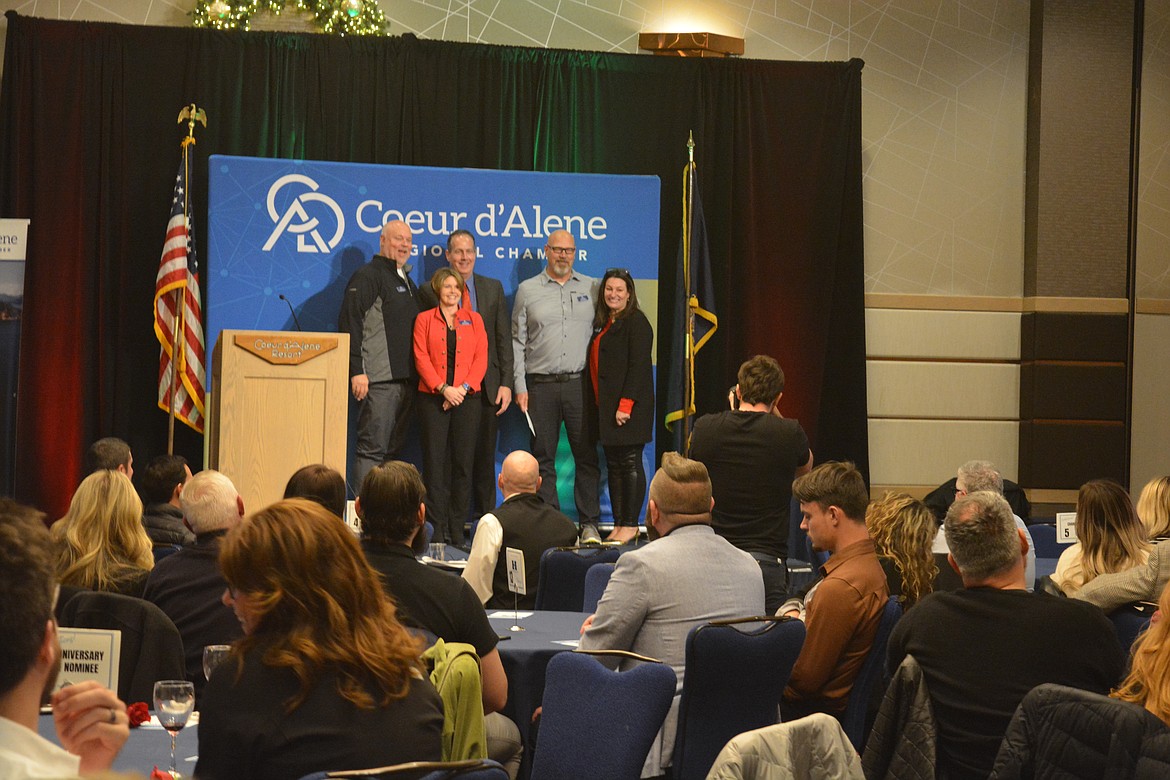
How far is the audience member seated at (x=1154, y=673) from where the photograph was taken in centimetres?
254

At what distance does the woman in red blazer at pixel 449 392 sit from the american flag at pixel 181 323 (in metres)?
1.43

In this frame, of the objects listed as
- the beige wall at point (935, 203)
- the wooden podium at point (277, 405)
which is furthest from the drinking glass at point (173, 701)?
the beige wall at point (935, 203)

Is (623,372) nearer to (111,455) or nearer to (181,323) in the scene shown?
(181,323)

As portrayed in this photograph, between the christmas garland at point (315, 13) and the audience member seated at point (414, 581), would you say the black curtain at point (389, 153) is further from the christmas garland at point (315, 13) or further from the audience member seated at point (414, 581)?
the audience member seated at point (414, 581)

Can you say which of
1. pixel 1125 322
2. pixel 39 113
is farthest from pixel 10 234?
pixel 1125 322

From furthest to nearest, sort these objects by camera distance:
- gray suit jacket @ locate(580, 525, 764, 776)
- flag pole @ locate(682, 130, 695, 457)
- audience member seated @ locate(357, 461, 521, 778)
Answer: flag pole @ locate(682, 130, 695, 457) → gray suit jacket @ locate(580, 525, 764, 776) → audience member seated @ locate(357, 461, 521, 778)

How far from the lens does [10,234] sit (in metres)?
7.79

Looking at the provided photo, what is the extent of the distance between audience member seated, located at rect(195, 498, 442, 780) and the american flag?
639 cm

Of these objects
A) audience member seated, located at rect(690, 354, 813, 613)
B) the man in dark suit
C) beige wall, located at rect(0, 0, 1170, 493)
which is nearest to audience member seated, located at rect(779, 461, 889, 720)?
audience member seated, located at rect(690, 354, 813, 613)

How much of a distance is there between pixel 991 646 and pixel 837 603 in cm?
68

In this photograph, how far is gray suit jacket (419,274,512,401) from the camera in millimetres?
8703

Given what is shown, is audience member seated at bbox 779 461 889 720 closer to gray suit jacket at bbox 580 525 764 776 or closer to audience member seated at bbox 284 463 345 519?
gray suit jacket at bbox 580 525 764 776

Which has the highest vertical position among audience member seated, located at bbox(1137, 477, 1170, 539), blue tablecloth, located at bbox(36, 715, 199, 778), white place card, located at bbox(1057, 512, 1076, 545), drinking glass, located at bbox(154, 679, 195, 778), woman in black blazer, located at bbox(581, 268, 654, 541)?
woman in black blazer, located at bbox(581, 268, 654, 541)

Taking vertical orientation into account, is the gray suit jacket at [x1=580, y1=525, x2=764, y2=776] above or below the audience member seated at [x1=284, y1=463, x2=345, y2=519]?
below
